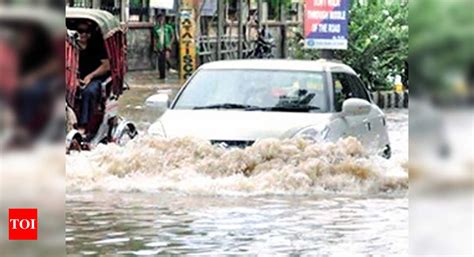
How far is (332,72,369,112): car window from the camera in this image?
12.8 metres

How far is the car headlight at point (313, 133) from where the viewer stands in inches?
461

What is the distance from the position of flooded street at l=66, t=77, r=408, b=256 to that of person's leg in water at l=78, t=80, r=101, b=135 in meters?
1.01

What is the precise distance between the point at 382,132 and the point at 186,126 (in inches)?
118

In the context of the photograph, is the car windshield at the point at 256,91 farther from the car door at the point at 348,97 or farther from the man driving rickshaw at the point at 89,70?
the man driving rickshaw at the point at 89,70

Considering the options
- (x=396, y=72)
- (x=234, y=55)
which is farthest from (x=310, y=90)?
(x=234, y=55)

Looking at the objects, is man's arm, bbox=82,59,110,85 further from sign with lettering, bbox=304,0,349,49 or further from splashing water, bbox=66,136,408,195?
sign with lettering, bbox=304,0,349,49

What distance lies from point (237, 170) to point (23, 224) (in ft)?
24.2

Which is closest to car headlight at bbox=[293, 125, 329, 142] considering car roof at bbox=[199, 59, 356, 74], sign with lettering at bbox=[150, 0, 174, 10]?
car roof at bbox=[199, 59, 356, 74]

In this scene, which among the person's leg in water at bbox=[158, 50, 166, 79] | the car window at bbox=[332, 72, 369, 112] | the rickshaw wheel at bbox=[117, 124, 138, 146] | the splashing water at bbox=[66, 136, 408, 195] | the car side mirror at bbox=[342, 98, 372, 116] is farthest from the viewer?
the person's leg in water at bbox=[158, 50, 166, 79]

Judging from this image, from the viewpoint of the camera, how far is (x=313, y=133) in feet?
38.7

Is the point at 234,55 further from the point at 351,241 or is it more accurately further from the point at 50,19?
the point at 50,19

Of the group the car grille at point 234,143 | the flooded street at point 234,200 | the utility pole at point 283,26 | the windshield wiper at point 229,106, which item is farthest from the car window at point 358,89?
the utility pole at point 283,26

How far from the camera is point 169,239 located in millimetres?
8375

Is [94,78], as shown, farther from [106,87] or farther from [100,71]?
[100,71]
